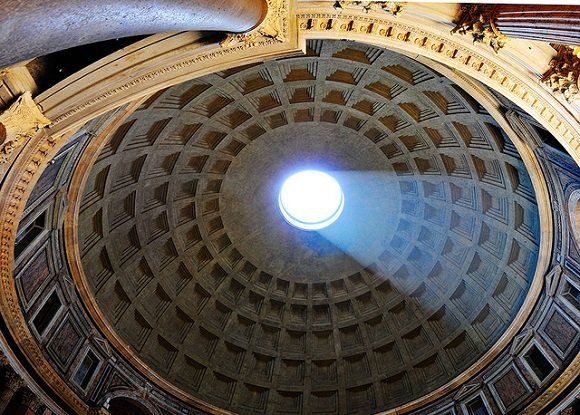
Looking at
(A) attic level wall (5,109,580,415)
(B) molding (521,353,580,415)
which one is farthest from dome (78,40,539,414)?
(B) molding (521,353,580,415)

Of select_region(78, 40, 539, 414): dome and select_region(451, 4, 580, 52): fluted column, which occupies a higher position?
select_region(78, 40, 539, 414): dome

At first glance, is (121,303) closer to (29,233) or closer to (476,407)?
(29,233)

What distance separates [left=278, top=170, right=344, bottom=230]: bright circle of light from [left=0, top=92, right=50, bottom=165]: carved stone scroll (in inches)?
716

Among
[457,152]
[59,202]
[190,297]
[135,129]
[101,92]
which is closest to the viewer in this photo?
[101,92]

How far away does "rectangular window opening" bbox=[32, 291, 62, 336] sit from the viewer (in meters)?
17.6

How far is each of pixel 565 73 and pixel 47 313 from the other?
16.8 m

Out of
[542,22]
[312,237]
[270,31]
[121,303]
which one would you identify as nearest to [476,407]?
[312,237]

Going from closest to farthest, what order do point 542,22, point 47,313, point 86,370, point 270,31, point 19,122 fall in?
point 542,22, point 19,122, point 270,31, point 47,313, point 86,370

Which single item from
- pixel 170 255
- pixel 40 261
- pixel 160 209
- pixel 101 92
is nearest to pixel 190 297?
pixel 170 255

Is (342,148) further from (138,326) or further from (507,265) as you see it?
(138,326)

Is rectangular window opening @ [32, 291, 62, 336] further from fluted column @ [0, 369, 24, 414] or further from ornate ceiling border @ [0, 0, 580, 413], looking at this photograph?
ornate ceiling border @ [0, 0, 580, 413]

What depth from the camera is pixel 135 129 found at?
18.6m

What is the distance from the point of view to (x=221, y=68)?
11.2 meters

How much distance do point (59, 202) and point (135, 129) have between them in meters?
3.57
